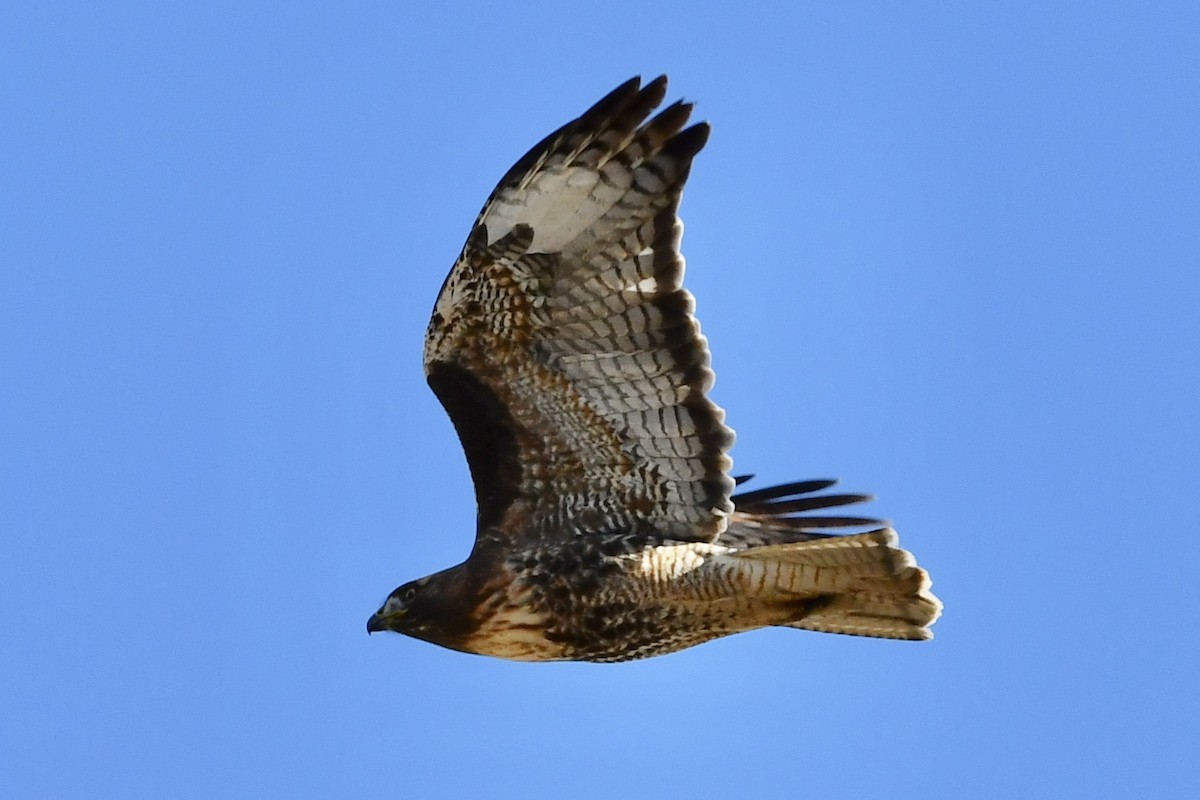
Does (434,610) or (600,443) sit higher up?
(600,443)

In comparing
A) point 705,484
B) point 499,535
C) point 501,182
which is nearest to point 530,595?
point 499,535

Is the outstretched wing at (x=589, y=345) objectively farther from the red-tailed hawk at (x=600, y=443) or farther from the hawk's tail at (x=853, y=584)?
the hawk's tail at (x=853, y=584)

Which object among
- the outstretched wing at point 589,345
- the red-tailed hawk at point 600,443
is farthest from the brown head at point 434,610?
the outstretched wing at point 589,345

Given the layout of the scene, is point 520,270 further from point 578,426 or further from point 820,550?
point 820,550

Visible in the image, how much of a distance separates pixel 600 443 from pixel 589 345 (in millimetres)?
477

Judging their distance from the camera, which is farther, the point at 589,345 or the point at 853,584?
the point at 589,345

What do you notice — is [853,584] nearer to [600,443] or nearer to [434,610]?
[600,443]

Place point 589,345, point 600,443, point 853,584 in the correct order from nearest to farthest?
1. point 853,584
2. point 589,345
3. point 600,443

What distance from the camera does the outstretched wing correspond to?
9.34 m

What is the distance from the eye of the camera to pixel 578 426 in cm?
972

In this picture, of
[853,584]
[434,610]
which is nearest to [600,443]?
[434,610]

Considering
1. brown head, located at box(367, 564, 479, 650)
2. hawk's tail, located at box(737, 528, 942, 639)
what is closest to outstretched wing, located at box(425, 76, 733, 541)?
brown head, located at box(367, 564, 479, 650)

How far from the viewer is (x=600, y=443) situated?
975 cm

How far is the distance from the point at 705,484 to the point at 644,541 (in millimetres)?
380
